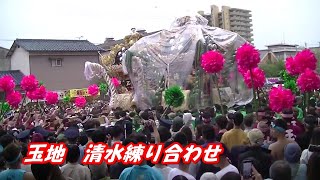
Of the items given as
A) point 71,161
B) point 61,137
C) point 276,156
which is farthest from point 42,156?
point 276,156

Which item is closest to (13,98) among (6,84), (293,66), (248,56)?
(6,84)

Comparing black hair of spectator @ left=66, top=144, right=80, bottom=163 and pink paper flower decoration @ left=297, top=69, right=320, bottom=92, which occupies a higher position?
pink paper flower decoration @ left=297, top=69, right=320, bottom=92

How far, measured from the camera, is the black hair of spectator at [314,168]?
3596 mm

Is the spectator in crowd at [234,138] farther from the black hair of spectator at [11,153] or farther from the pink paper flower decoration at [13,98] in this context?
the pink paper flower decoration at [13,98]

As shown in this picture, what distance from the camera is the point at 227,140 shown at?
17.4 ft

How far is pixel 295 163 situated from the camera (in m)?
4.09

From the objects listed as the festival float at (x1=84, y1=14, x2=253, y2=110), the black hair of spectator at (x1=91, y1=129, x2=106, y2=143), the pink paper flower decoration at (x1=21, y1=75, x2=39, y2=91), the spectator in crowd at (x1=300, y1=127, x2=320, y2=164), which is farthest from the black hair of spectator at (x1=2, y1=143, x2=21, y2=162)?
the festival float at (x1=84, y1=14, x2=253, y2=110)

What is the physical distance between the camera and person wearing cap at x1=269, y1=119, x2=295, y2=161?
15.2ft

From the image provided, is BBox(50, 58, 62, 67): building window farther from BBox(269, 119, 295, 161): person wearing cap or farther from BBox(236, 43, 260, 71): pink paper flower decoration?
BBox(269, 119, 295, 161): person wearing cap

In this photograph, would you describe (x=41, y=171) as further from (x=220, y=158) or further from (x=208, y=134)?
(x=208, y=134)

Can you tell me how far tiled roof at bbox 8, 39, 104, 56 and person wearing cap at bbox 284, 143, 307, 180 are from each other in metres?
28.1

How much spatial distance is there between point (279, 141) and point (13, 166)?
2.97 metres

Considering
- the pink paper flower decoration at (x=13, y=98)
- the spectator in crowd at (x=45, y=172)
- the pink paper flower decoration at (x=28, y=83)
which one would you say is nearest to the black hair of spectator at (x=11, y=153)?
the spectator in crowd at (x=45, y=172)

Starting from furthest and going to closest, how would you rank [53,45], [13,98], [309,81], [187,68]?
[53,45] < [187,68] < [13,98] < [309,81]
